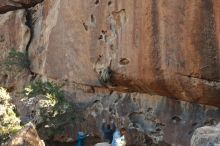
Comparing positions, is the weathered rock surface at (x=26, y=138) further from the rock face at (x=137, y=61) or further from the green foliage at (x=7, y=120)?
the rock face at (x=137, y=61)

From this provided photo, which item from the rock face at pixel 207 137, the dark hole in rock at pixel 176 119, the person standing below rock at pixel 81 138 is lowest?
the person standing below rock at pixel 81 138

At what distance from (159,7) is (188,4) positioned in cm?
78

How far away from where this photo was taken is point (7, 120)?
11812mm

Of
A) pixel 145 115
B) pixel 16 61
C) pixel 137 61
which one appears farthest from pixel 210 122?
pixel 16 61

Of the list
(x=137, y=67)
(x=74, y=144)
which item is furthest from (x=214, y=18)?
(x=74, y=144)

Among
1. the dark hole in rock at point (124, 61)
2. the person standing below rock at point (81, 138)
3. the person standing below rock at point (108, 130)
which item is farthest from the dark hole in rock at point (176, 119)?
the person standing below rock at point (81, 138)

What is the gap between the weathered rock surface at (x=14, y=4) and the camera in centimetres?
1850

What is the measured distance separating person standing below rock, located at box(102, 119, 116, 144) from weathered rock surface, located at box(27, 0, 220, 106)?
1.05 meters

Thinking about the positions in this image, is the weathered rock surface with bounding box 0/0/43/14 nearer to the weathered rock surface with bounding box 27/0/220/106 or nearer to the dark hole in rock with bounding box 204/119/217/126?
the weathered rock surface with bounding box 27/0/220/106

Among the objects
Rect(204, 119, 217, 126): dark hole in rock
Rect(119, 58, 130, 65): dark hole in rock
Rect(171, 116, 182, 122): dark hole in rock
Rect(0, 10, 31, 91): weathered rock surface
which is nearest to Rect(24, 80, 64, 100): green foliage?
Rect(119, 58, 130, 65): dark hole in rock

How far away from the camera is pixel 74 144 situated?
47.2 ft

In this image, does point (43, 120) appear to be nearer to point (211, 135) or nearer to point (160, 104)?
point (160, 104)

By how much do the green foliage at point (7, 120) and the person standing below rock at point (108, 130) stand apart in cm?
238

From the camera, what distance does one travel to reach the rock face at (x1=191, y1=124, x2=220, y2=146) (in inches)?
300
